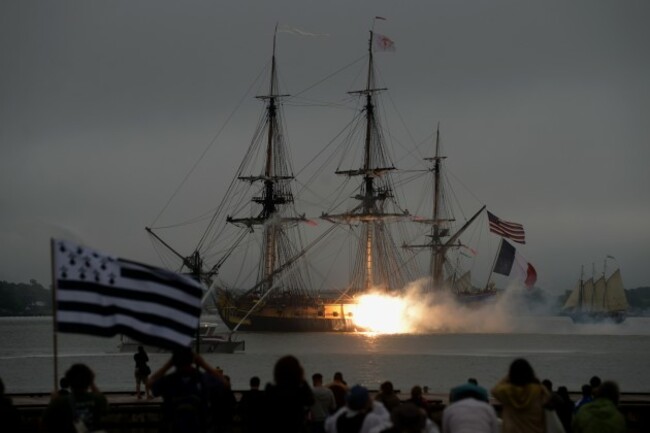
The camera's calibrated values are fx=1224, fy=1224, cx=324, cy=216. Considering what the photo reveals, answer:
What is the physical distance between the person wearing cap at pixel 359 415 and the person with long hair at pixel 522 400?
4.31 feet

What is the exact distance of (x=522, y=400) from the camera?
13.2 metres

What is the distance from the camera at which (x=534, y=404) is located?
13.3m

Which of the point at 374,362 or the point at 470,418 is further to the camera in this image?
the point at 374,362

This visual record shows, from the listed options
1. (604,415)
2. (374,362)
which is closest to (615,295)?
(374,362)

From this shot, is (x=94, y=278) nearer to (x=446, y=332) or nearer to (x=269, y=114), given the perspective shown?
(x=269, y=114)

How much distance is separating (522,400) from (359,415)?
6.05 ft

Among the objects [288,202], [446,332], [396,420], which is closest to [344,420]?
[396,420]

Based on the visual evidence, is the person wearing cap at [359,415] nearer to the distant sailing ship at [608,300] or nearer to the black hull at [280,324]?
the black hull at [280,324]

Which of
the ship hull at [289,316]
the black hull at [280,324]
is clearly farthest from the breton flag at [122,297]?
the black hull at [280,324]

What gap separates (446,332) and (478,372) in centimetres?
8058

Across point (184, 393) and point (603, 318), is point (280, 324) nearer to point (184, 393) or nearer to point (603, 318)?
point (603, 318)

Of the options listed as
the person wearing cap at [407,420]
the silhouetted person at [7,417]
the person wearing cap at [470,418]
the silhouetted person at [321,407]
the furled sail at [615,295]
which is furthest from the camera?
the furled sail at [615,295]

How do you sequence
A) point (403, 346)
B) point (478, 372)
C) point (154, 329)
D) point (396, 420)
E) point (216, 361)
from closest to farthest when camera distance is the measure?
point (396, 420) < point (154, 329) < point (478, 372) < point (216, 361) < point (403, 346)

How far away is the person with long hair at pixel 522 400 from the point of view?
13.1 m
